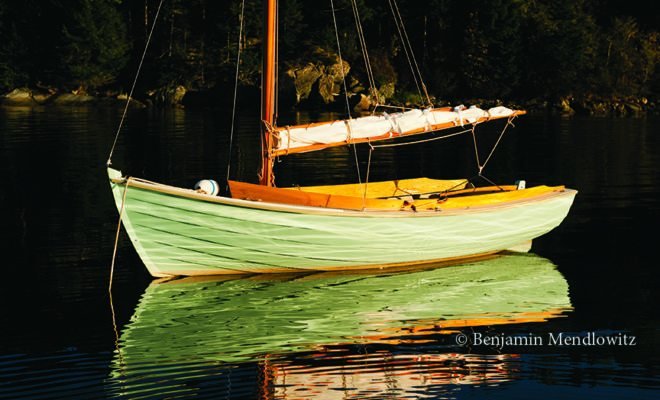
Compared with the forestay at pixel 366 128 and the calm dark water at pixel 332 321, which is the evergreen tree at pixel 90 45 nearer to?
the calm dark water at pixel 332 321

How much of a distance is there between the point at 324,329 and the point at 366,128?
4843 millimetres

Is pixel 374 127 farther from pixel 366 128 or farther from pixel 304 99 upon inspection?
pixel 304 99

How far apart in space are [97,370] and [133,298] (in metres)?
3.37

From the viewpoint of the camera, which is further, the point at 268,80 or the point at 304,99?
the point at 304,99

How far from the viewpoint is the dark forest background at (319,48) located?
7756cm

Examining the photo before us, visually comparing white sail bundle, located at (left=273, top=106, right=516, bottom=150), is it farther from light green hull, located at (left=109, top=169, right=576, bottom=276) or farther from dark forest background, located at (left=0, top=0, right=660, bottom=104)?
dark forest background, located at (left=0, top=0, right=660, bottom=104)

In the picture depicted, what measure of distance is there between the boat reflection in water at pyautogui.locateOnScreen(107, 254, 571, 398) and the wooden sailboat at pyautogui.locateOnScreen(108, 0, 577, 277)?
0.46 metres

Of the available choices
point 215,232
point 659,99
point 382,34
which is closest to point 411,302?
point 215,232

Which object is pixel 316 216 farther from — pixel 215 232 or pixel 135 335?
pixel 135 335

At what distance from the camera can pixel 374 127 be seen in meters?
15.0

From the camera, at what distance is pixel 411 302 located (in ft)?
42.4

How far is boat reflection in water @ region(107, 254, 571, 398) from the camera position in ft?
30.7

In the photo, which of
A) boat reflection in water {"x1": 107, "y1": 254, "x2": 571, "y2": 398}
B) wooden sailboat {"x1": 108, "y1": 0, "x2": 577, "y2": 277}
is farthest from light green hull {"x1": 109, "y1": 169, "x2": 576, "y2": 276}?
boat reflection in water {"x1": 107, "y1": 254, "x2": 571, "y2": 398}

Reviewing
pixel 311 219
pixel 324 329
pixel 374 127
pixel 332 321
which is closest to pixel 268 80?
pixel 374 127
